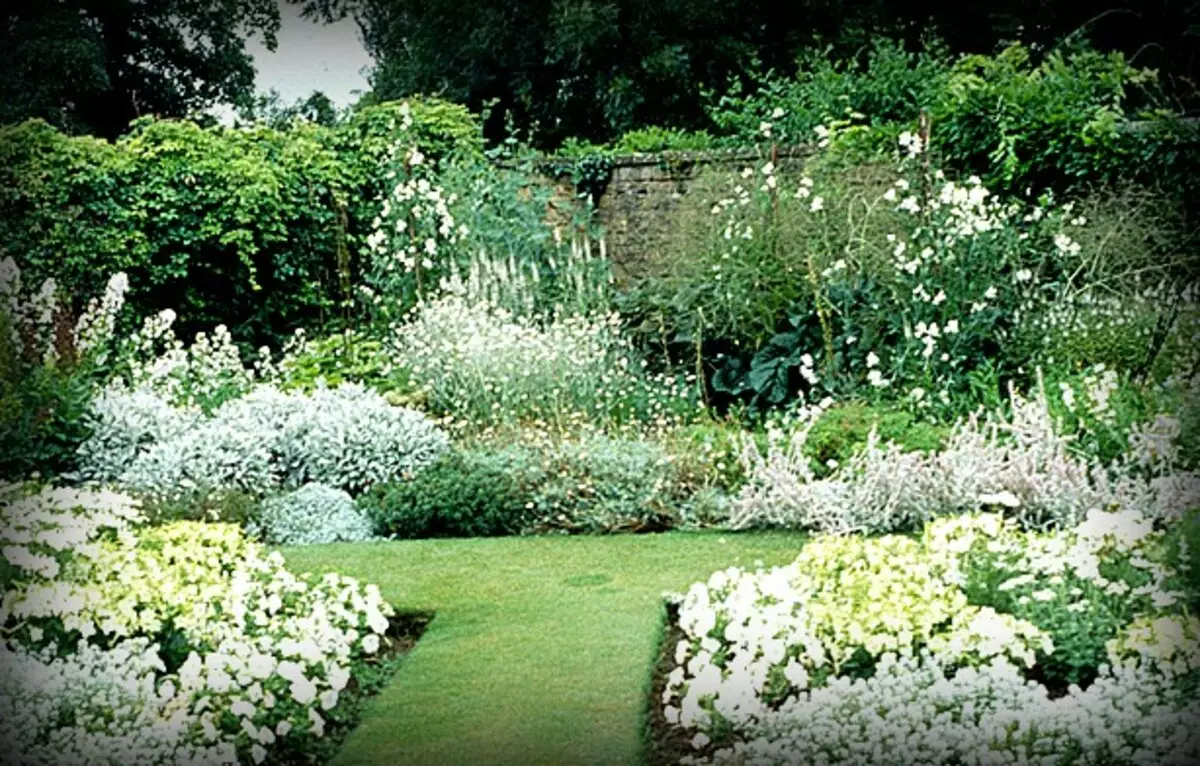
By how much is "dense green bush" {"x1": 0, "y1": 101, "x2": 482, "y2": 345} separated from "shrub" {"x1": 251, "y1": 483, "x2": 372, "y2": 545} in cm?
134

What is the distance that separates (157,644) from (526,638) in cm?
98

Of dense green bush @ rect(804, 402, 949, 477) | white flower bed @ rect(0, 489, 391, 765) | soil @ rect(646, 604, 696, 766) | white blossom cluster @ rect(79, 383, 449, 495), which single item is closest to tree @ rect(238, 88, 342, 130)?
white flower bed @ rect(0, 489, 391, 765)

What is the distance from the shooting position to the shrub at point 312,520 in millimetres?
5586

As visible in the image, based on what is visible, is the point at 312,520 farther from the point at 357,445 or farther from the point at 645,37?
the point at 645,37

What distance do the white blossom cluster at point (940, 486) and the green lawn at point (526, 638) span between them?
16 centimetres

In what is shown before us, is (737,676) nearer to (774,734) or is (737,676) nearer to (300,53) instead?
(774,734)

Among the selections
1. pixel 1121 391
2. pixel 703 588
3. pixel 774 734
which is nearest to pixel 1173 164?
pixel 1121 391

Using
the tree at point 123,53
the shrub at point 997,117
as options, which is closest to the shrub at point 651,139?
the shrub at point 997,117

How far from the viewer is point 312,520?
574cm

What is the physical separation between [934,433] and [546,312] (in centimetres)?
251

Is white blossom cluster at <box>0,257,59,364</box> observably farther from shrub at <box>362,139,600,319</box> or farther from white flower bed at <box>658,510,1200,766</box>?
white flower bed at <box>658,510,1200,766</box>

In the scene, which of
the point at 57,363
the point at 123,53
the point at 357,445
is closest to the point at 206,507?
the point at 357,445

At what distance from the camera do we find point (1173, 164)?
241 inches

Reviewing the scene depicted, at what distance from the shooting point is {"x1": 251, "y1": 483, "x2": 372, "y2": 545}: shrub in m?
5.59
